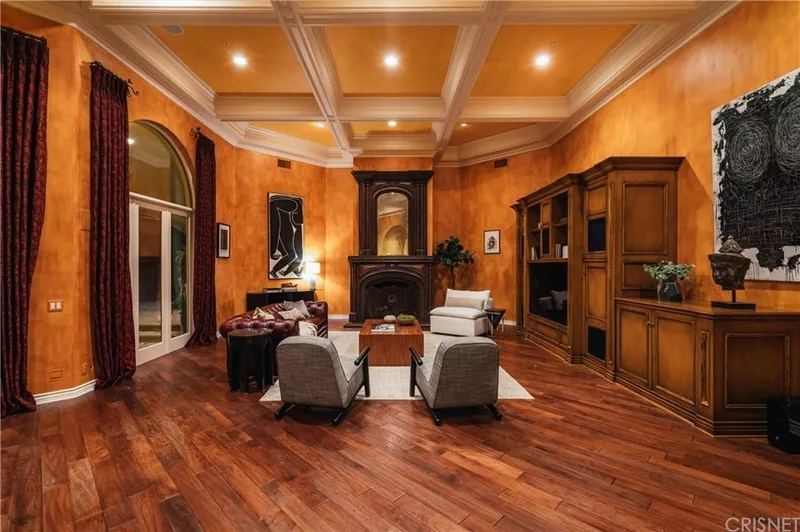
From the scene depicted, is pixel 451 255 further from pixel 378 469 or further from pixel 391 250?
pixel 378 469

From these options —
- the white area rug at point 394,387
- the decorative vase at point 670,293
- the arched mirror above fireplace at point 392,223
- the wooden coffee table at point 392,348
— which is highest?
the arched mirror above fireplace at point 392,223

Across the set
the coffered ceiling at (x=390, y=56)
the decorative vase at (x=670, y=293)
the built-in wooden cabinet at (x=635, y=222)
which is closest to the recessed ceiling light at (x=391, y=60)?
the coffered ceiling at (x=390, y=56)

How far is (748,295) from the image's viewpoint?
328 cm

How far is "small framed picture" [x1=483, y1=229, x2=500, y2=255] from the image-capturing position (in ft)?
26.6

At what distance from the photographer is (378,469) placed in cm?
235

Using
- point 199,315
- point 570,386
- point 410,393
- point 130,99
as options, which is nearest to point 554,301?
point 570,386

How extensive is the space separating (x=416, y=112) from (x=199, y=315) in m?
5.23

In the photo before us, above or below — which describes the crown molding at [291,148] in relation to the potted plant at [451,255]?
above

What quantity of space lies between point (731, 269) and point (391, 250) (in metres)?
6.09

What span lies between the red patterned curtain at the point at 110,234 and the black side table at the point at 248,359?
1.36 metres

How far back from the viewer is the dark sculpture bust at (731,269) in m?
3.02

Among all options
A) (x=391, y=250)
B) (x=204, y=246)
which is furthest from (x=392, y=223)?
(x=204, y=246)

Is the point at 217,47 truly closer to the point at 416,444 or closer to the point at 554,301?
the point at 416,444

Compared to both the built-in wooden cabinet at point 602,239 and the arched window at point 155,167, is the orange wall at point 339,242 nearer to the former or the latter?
the arched window at point 155,167
